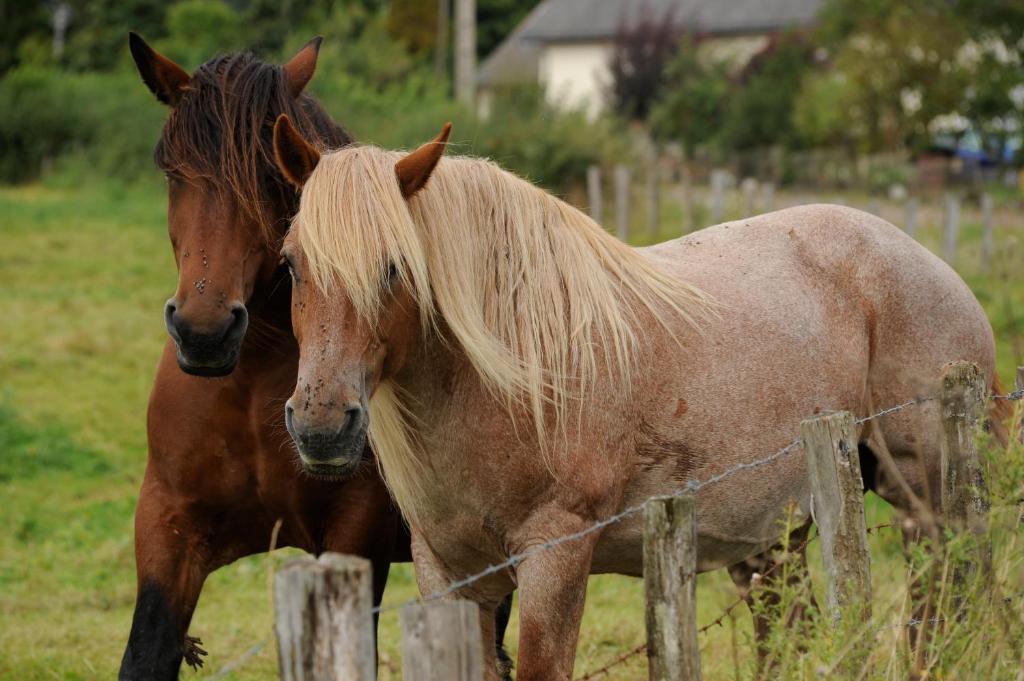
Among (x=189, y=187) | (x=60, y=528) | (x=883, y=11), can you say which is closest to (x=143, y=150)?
(x=883, y=11)

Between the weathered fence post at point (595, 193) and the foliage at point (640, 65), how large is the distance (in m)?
20.6

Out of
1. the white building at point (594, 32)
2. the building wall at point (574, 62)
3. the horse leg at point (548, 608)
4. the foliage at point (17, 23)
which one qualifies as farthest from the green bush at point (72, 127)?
the horse leg at point (548, 608)

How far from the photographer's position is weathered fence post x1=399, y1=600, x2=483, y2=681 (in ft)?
7.47

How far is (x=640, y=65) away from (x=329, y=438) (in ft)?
132

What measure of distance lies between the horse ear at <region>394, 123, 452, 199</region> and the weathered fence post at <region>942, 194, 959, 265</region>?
14894mm

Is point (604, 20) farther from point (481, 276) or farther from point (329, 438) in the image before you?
point (329, 438)

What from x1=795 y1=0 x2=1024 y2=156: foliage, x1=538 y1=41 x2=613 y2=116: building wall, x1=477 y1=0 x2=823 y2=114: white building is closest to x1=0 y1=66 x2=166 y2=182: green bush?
x1=795 y1=0 x2=1024 y2=156: foliage

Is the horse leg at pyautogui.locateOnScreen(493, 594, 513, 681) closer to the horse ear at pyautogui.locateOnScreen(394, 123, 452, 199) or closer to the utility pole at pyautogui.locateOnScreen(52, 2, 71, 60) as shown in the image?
the horse ear at pyautogui.locateOnScreen(394, 123, 452, 199)

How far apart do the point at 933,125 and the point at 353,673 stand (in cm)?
3107

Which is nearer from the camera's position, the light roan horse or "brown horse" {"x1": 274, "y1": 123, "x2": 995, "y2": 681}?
"brown horse" {"x1": 274, "y1": 123, "x2": 995, "y2": 681}

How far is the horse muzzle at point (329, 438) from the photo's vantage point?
121 inches

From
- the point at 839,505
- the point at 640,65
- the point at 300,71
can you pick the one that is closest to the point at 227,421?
the point at 300,71

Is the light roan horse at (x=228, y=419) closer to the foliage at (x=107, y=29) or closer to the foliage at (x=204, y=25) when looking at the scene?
the foliage at (x=204, y=25)

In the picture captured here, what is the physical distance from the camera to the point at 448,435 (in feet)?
11.8
